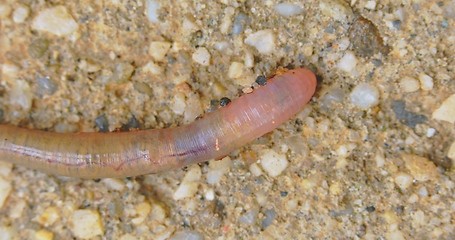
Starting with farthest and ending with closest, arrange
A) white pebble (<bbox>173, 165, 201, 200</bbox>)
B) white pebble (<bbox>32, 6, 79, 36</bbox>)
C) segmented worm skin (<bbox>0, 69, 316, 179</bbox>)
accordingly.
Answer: white pebble (<bbox>173, 165, 201, 200</bbox>)
white pebble (<bbox>32, 6, 79, 36</bbox>)
segmented worm skin (<bbox>0, 69, 316, 179</bbox>)

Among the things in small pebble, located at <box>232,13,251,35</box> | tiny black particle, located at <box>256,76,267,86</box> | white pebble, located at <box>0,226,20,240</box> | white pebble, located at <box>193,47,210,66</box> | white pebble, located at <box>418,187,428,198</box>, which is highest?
small pebble, located at <box>232,13,251,35</box>

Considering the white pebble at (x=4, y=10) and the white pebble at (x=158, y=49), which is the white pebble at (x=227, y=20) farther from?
the white pebble at (x=4, y=10)

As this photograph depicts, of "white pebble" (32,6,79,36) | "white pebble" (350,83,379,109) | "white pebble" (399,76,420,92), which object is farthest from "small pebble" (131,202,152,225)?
"white pebble" (399,76,420,92)

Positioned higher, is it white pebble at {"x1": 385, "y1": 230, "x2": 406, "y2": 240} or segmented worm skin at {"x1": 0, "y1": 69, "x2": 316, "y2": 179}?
segmented worm skin at {"x1": 0, "y1": 69, "x2": 316, "y2": 179}

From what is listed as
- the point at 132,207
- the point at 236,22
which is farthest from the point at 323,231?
the point at 236,22

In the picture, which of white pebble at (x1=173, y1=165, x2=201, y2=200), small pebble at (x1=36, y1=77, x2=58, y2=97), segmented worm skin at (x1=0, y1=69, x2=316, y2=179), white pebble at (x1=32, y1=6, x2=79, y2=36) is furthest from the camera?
white pebble at (x1=173, y1=165, x2=201, y2=200)

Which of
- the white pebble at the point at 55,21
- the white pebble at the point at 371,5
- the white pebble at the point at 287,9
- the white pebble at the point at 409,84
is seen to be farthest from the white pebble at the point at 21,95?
the white pebble at the point at 409,84

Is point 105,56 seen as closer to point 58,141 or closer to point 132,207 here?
point 58,141

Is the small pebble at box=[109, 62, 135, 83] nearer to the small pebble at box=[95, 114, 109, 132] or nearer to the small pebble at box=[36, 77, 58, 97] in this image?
the small pebble at box=[95, 114, 109, 132]
